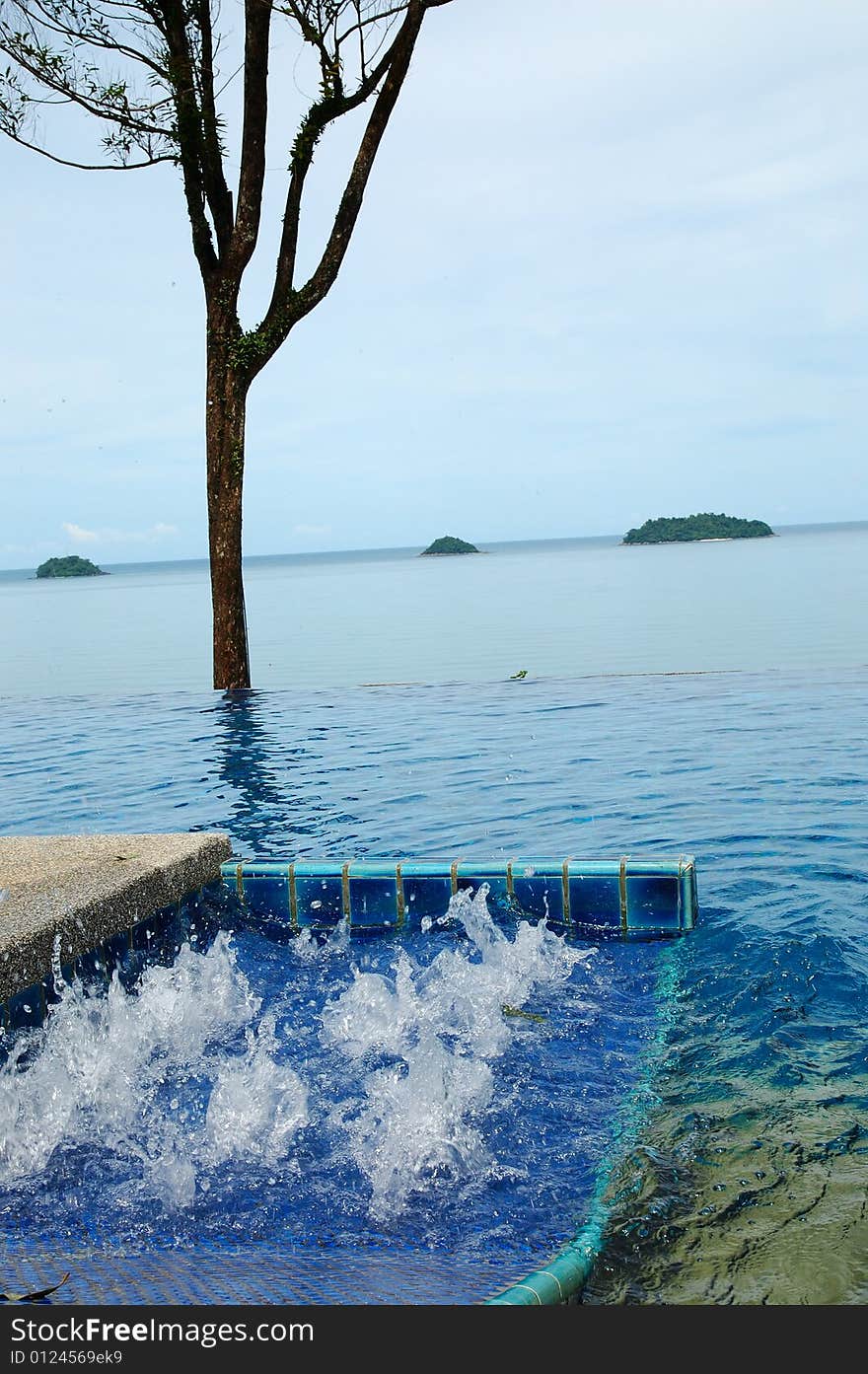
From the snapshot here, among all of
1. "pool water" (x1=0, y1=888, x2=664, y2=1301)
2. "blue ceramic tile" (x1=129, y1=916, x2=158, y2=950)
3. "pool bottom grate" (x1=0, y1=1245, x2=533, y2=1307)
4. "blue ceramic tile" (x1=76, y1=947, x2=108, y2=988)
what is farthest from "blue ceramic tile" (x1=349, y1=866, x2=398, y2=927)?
"pool bottom grate" (x1=0, y1=1245, x2=533, y2=1307)

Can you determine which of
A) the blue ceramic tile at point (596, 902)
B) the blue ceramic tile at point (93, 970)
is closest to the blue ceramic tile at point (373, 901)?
the blue ceramic tile at point (596, 902)

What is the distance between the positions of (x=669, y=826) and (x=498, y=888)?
6.12 feet

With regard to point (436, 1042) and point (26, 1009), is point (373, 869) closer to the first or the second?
point (436, 1042)

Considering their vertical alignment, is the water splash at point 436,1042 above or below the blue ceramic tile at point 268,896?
below

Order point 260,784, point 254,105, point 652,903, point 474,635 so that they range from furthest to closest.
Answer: point 474,635 → point 254,105 → point 260,784 → point 652,903

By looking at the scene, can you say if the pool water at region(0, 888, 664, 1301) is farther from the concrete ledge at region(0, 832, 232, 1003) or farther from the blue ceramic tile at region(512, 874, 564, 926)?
the blue ceramic tile at region(512, 874, 564, 926)

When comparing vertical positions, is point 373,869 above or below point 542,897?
above

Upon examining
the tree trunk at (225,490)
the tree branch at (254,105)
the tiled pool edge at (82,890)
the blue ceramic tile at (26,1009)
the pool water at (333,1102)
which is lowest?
the pool water at (333,1102)

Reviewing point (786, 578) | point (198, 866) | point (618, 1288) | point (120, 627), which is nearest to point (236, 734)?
point (198, 866)

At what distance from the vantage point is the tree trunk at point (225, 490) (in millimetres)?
14453

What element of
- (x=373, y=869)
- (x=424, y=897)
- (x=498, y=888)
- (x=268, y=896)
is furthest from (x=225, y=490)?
(x=498, y=888)

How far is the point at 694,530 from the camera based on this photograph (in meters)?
159

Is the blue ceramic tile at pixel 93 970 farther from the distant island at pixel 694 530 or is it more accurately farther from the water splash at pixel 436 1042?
the distant island at pixel 694 530

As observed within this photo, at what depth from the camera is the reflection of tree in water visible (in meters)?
7.62
